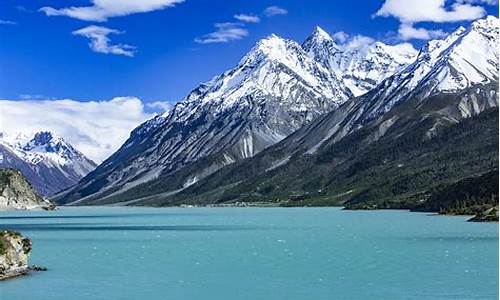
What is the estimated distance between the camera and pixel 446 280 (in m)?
61.4

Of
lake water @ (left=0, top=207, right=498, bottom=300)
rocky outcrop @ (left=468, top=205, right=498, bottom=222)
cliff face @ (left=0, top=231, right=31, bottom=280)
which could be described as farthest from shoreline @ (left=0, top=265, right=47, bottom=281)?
rocky outcrop @ (left=468, top=205, right=498, bottom=222)

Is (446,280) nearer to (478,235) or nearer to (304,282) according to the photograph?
(304,282)

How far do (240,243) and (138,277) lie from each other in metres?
40.3

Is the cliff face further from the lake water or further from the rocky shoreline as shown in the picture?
the lake water

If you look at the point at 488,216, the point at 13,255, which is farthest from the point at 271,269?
the point at 488,216

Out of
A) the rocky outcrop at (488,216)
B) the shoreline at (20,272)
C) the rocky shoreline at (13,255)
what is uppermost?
the rocky outcrop at (488,216)

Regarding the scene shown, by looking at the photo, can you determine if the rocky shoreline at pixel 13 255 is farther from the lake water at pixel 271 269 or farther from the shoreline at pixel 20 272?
the lake water at pixel 271 269

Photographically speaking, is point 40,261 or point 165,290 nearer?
point 165,290

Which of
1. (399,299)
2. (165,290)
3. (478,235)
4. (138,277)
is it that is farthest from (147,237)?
(399,299)

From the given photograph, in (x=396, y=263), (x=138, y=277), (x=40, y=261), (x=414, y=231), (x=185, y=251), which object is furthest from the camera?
(x=414, y=231)

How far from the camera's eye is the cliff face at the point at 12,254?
68.1 m

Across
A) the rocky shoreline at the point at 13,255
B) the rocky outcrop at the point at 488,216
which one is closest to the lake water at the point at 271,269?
the rocky shoreline at the point at 13,255

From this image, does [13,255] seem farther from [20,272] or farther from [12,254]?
[20,272]

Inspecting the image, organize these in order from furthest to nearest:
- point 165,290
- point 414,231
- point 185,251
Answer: point 414,231 → point 185,251 → point 165,290
